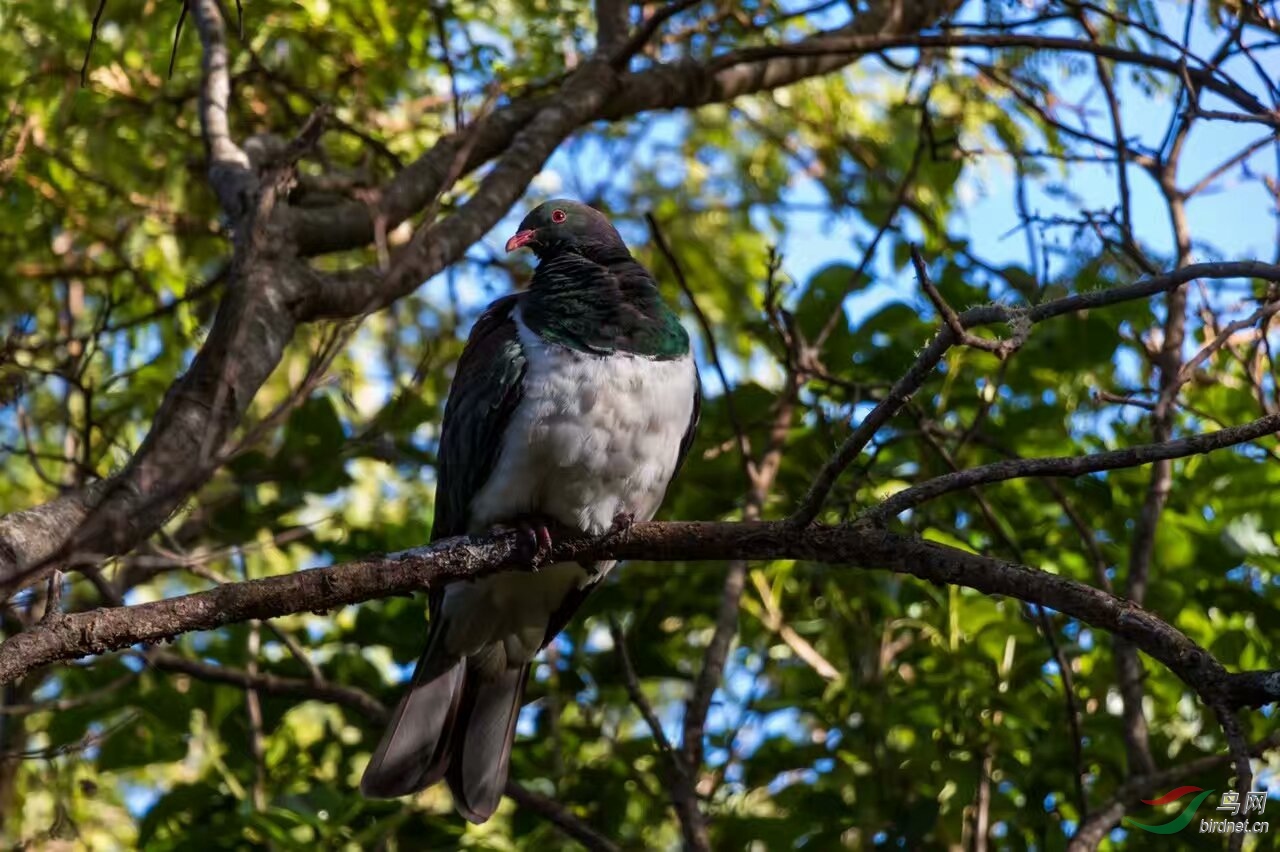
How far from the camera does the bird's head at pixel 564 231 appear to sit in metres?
4.34

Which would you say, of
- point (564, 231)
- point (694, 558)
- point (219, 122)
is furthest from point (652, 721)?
point (219, 122)

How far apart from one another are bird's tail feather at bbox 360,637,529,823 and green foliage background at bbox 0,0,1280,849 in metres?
0.13

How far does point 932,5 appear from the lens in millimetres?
5523

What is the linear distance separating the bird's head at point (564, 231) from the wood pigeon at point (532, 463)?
0.01 m

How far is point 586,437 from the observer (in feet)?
12.0

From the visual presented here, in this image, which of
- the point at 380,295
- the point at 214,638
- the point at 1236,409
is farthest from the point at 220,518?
the point at 1236,409

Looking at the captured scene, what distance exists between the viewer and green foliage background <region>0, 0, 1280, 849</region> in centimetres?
401

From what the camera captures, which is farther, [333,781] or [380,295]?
[333,781]

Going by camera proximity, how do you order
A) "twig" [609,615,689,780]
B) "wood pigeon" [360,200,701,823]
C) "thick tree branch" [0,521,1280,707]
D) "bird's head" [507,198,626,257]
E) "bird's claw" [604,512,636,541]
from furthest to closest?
1. "bird's head" [507,198,626,257]
2. "twig" [609,615,689,780]
3. "wood pigeon" [360,200,701,823]
4. "bird's claw" [604,512,636,541]
5. "thick tree branch" [0,521,1280,707]

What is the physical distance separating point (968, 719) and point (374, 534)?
1911mm

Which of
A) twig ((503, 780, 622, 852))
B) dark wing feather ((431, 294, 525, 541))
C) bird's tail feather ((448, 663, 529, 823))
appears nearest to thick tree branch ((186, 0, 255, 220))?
dark wing feather ((431, 294, 525, 541))

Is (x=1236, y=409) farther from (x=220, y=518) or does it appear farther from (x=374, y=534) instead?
(x=220, y=518)

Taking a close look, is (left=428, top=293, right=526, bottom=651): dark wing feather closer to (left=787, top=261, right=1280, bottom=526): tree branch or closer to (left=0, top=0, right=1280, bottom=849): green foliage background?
(left=0, top=0, right=1280, bottom=849): green foliage background

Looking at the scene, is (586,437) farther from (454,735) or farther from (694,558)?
(454,735)
